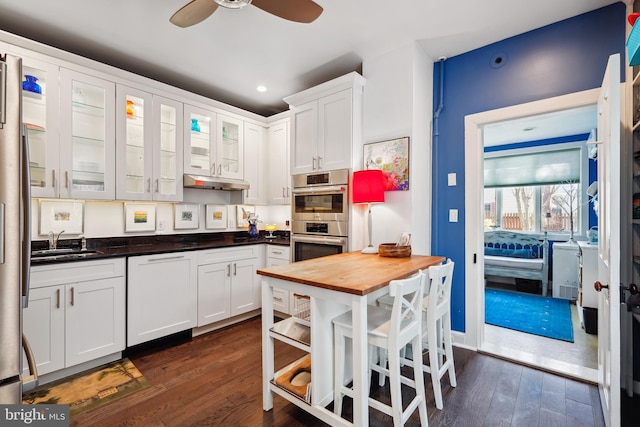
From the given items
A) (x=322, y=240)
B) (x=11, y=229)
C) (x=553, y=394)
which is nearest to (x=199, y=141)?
(x=322, y=240)

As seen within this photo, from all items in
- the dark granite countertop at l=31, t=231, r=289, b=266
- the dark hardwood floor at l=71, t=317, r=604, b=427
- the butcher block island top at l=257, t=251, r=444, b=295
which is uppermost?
the dark granite countertop at l=31, t=231, r=289, b=266

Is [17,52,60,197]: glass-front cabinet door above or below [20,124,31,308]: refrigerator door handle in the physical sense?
above

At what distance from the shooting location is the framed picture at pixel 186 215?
11.3 ft

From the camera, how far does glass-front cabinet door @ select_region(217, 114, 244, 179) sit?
11.6ft

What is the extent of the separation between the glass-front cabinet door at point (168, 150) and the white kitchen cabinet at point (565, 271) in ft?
17.0

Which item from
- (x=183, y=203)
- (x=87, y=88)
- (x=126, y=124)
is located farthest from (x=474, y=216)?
(x=87, y=88)

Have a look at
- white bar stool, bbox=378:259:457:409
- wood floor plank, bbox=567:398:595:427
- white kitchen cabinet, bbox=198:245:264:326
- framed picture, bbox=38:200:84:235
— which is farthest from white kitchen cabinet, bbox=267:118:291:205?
wood floor plank, bbox=567:398:595:427

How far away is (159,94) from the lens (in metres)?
2.99

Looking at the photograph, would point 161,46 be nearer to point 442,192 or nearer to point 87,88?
point 87,88

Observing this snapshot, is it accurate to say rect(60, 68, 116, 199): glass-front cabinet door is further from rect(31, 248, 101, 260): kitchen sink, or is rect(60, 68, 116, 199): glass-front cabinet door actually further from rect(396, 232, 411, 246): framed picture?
rect(396, 232, 411, 246): framed picture

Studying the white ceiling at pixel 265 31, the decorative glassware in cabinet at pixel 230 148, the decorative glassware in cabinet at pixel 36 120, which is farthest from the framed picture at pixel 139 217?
the white ceiling at pixel 265 31

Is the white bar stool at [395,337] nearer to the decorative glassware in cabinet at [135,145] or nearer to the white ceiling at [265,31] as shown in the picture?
the white ceiling at [265,31]

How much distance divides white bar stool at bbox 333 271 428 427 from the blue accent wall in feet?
4.28

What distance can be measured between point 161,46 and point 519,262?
215 inches
